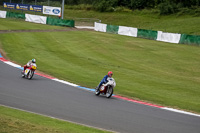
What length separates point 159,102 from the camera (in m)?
16.0

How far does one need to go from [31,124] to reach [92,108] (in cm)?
437

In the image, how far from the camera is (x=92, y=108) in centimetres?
1361

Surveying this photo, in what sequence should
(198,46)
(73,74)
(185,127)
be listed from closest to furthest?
(185,127)
(73,74)
(198,46)

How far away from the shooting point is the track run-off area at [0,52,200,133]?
11719mm

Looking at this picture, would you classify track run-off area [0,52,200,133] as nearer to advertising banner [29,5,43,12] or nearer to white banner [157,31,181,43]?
white banner [157,31,181,43]

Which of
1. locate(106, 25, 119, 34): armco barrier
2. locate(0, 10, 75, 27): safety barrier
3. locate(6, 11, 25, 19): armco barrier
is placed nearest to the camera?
locate(106, 25, 119, 34): armco barrier

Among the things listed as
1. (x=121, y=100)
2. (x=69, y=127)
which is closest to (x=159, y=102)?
(x=121, y=100)

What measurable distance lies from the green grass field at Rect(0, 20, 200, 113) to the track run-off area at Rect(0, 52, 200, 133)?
1.62 meters

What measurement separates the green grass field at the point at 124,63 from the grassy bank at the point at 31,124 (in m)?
6.62

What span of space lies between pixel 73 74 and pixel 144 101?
679cm

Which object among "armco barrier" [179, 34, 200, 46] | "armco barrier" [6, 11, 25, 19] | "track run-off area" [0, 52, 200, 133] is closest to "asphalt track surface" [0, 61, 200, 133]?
"track run-off area" [0, 52, 200, 133]

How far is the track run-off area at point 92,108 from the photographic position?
1172cm

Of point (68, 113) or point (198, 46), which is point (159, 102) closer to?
point (68, 113)

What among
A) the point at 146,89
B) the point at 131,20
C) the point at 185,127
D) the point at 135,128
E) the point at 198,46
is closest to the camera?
the point at 135,128
